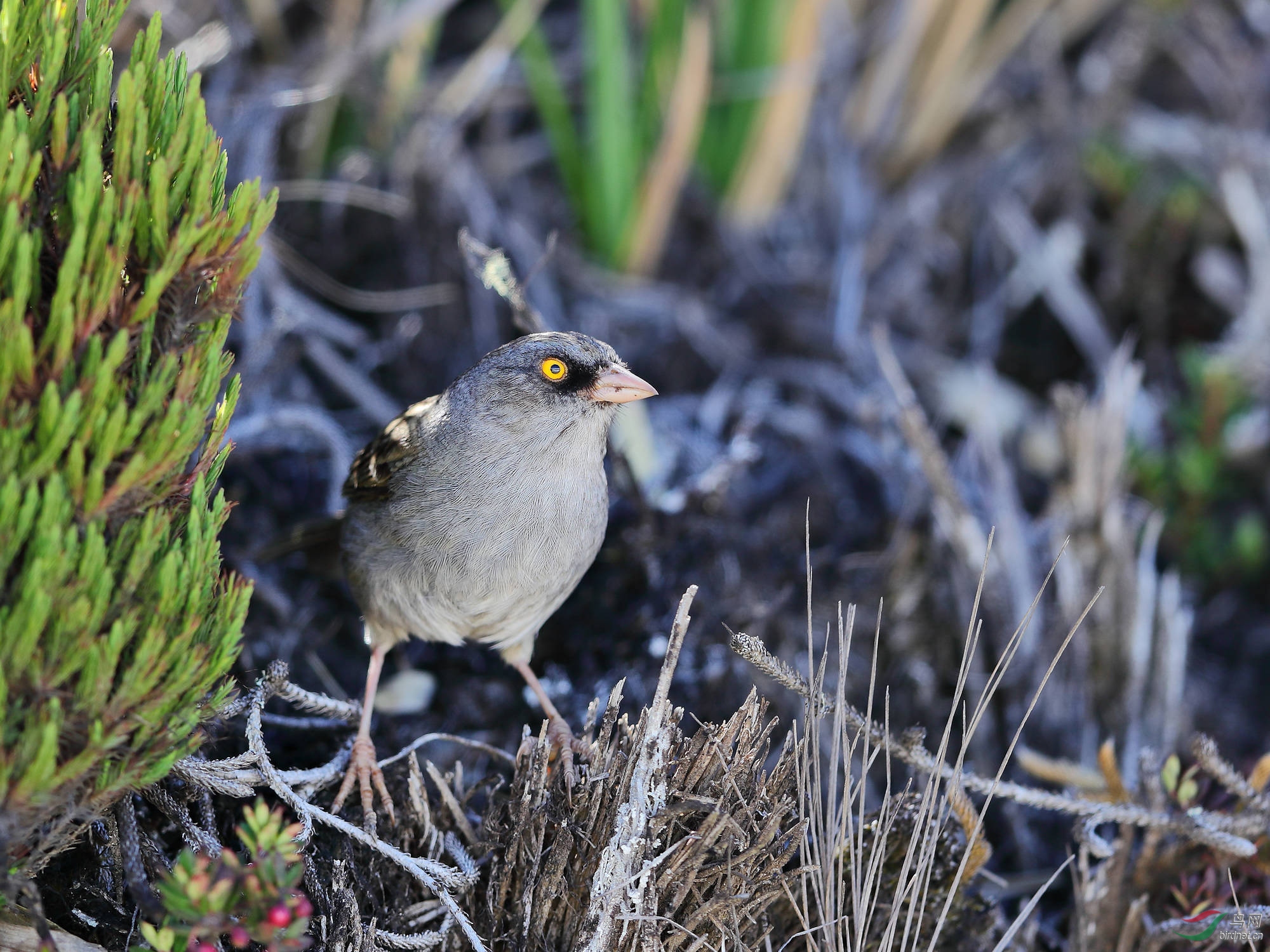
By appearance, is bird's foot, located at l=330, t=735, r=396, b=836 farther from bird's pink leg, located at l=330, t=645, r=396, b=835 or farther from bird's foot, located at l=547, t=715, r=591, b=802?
bird's foot, located at l=547, t=715, r=591, b=802

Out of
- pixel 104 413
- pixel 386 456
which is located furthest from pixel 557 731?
pixel 104 413

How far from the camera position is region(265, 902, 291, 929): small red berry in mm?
1804

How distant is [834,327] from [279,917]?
3938mm

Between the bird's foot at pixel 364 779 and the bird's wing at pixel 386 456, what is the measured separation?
71 cm

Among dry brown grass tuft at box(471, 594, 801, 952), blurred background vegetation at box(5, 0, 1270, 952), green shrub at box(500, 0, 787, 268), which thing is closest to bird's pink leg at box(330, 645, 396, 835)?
blurred background vegetation at box(5, 0, 1270, 952)

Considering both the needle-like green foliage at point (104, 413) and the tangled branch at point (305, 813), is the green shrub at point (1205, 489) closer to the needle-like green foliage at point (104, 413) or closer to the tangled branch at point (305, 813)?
the tangled branch at point (305, 813)

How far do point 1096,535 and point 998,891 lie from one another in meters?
1.37

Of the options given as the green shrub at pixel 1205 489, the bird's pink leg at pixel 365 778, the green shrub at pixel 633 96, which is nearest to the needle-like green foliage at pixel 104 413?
the bird's pink leg at pixel 365 778

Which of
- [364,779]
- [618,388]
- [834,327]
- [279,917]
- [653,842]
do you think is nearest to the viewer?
[279,917]

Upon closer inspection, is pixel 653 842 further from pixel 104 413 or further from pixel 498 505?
Result: pixel 104 413

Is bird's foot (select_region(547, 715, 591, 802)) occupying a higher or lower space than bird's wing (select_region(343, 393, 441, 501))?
lower

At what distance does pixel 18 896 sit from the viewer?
222cm

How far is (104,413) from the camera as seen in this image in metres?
1.89

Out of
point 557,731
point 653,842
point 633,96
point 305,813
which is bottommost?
point 557,731
